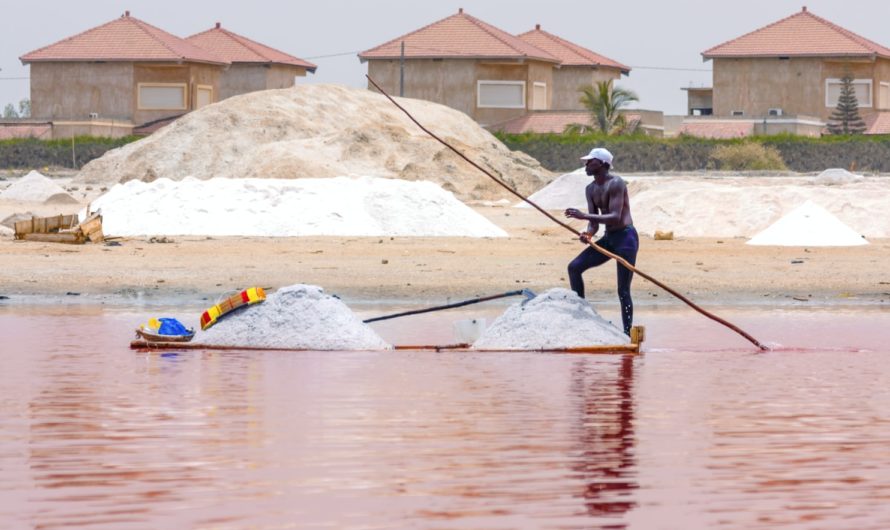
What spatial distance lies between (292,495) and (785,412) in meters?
3.81

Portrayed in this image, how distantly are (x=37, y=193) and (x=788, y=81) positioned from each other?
130 ft

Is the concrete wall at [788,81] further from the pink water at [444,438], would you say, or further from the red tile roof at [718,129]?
the pink water at [444,438]

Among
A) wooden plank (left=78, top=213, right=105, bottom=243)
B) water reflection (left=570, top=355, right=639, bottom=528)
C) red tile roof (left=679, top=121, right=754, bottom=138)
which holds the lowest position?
water reflection (left=570, top=355, right=639, bottom=528)

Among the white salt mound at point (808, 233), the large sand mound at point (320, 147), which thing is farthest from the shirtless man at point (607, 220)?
the large sand mound at point (320, 147)

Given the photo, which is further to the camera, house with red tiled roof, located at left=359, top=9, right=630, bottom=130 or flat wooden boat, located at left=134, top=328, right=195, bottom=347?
house with red tiled roof, located at left=359, top=9, right=630, bottom=130

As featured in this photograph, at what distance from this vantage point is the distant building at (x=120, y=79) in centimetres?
6800

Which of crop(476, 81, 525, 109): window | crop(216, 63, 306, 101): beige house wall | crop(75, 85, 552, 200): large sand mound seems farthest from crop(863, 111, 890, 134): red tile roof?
crop(216, 63, 306, 101): beige house wall

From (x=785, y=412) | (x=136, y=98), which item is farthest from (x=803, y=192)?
(x=136, y=98)

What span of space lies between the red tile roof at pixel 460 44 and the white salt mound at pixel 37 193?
106ft

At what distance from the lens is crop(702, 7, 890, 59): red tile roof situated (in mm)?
70750

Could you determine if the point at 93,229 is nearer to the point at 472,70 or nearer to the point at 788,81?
the point at 472,70

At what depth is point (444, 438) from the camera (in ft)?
29.6

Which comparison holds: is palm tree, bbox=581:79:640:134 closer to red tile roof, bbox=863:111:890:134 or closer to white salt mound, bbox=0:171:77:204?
red tile roof, bbox=863:111:890:134

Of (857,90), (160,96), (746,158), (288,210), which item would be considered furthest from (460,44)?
(288,210)
